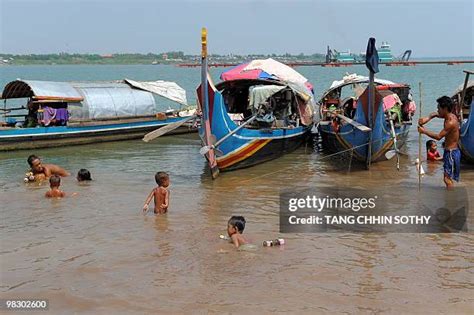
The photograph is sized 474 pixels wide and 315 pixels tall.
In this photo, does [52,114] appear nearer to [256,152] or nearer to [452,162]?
[256,152]

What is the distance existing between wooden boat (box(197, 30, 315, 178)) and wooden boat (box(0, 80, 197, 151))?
3499mm

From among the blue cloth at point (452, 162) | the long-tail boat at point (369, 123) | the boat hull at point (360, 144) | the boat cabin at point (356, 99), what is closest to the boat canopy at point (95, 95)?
the boat cabin at point (356, 99)

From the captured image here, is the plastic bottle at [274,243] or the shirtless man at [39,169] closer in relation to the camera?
the plastic bottle at [274,243]

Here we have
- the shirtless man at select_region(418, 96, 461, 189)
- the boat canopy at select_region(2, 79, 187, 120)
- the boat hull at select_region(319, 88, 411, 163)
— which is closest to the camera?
the shirtless man at select_region(418, 96, 461, 189)

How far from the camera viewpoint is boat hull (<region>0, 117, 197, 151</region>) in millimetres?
15805

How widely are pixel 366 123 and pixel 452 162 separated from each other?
9.30ft

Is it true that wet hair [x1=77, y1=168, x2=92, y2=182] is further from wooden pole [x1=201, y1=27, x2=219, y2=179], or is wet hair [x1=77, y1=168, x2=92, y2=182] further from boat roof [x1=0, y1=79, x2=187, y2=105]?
boat roof [x1=0, y1=79, x2=187, y2=105]

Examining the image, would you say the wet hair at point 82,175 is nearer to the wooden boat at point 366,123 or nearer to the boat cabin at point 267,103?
the boat cabin at point 267,103

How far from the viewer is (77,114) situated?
17.0 m

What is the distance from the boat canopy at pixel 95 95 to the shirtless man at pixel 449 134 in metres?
10.7

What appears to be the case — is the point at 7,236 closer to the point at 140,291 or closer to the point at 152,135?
the point at 140,291

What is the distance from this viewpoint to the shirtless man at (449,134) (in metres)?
9.16

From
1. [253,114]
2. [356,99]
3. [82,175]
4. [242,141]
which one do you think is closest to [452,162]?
[242,141]

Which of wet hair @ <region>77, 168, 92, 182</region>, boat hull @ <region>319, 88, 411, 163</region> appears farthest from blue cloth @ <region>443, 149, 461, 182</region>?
wet hair @ <region>77, 168, 92, 182</region>
